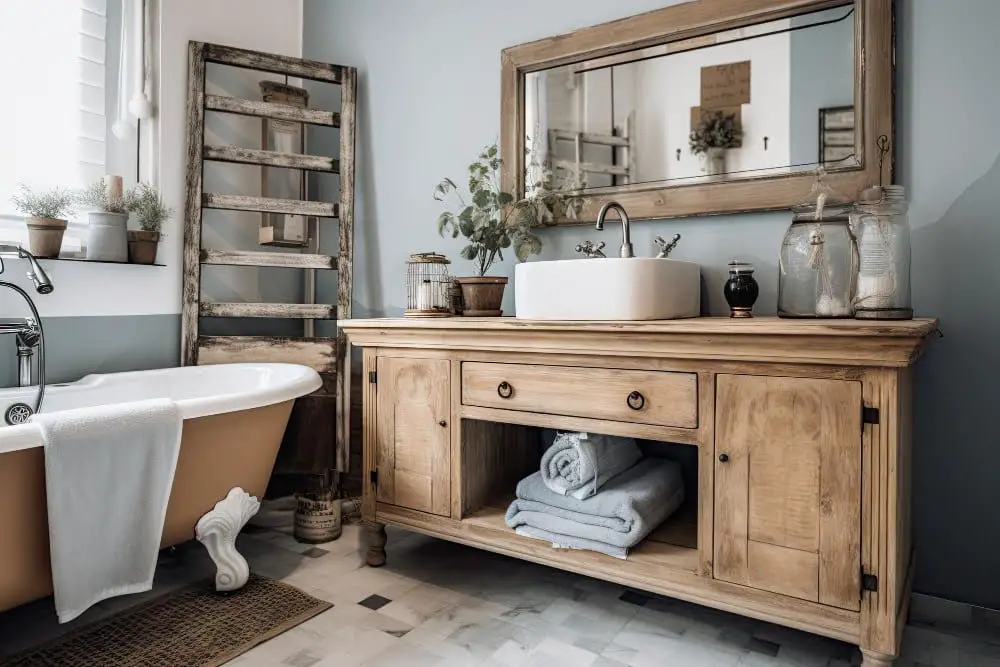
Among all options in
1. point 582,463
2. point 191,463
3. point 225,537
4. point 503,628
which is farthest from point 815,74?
point 225,537

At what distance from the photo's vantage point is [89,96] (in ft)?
7.93

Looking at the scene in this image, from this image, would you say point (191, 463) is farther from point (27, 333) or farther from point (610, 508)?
point (610, 508)

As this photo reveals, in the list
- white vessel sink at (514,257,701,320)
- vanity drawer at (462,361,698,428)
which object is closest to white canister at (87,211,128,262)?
vanity drawer at (462,361,698,428)

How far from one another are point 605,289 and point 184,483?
49.2 inches

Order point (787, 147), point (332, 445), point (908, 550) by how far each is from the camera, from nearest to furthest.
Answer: point (908, 550) → point (787, 147) → point (332, 445)

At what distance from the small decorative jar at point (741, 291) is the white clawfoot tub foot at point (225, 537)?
59.1 inches

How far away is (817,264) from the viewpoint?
159 centimetres

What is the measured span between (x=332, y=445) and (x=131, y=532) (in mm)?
986

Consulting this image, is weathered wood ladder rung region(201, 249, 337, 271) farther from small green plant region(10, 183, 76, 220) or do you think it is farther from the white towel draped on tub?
the white towel draped on tub

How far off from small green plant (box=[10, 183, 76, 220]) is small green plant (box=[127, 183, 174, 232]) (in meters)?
0.19

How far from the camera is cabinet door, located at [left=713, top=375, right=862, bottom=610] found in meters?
1.40

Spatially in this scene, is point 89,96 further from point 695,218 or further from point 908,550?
point 908,550

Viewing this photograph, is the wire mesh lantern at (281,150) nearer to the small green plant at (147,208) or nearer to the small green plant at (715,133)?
the small green plant at (147,208)

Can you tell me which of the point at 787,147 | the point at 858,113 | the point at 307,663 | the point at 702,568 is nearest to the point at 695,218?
the point at 787,147
